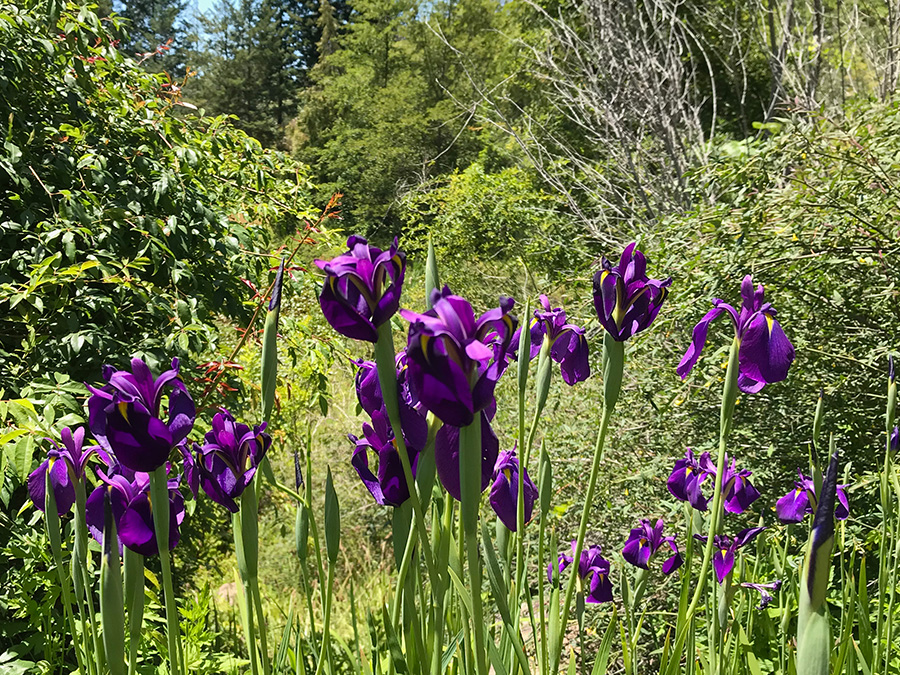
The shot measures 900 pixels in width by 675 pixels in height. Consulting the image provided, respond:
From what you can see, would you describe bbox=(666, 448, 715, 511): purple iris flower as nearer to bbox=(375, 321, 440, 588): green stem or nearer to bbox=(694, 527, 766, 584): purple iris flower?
bbox=(694, 527, 766, 584): purple iris flower

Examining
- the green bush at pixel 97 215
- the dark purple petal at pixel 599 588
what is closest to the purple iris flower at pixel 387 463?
the dark purple petal at pixel 599 588

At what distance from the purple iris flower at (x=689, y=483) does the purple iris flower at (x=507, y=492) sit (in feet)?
1.47

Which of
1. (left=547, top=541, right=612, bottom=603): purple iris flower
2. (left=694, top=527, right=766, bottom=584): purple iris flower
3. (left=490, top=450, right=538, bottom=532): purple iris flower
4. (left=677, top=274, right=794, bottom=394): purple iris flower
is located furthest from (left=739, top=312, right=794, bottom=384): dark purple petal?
(left=547, top=541, right=612, bottom=603): purple iris flower

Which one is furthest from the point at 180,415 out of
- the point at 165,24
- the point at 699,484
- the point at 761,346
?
the point at 165,24

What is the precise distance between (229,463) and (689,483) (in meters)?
0.91

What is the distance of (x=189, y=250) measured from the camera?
8.09ft

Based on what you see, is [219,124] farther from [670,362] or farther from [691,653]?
[691,653]

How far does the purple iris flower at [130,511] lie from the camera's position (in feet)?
2.48

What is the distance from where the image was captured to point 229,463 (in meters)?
0.87

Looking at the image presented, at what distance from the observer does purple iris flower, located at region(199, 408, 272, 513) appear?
34.3 inches

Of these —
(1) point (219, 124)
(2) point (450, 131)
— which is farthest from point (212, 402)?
(2) point (450, 131)

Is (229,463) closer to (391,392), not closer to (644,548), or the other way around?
(391,392)

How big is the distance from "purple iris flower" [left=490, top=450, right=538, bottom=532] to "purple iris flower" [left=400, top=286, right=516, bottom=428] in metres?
0.42

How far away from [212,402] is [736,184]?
7.60 ft
